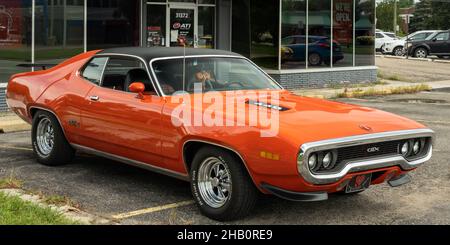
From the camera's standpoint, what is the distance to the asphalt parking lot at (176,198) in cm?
546

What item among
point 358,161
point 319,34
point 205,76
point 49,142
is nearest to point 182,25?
point 319,34

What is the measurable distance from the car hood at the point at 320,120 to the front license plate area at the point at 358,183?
1.24ft

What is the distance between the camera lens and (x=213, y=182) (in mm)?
5391

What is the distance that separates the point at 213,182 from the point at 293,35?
12.8 metres

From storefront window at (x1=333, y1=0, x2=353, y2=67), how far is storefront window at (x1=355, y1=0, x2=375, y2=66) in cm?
28

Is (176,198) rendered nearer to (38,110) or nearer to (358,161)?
(358,161)

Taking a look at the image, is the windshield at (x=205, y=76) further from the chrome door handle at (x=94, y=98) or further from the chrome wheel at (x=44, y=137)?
the chrome wheel at (x=44, y=137)

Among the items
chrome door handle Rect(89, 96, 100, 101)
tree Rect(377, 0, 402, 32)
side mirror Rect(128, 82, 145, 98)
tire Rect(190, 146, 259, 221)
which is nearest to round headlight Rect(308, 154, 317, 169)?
tire Rect(190, 146, 259, 221)

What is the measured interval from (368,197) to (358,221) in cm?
84

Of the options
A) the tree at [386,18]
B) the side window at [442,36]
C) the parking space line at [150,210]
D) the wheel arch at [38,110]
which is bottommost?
the parking space line at [150,210]

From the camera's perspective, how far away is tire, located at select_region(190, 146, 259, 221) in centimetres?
511

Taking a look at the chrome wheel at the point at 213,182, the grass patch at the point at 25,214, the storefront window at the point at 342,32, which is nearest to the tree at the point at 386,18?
the storefront window at the point at 342,32
